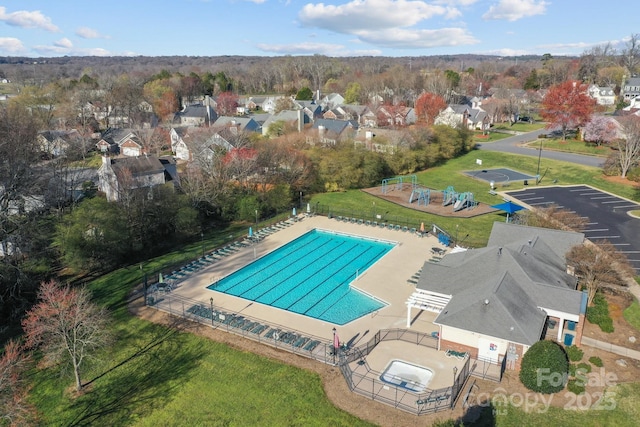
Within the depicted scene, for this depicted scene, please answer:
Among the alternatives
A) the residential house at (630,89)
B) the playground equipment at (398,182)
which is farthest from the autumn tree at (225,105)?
the residential house at (630,89)

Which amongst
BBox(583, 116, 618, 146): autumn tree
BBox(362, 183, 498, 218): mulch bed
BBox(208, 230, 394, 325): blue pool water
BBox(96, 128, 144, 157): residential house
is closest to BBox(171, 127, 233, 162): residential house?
BBox(96, 128, 144, 157): residential house

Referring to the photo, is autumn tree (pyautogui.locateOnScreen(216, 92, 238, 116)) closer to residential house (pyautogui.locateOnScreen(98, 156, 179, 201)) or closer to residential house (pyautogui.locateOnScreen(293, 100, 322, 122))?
residential house (pyautogui.locateOnScreen(293, 100, 322, 122))

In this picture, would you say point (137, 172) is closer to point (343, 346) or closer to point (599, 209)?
point (343, 346)

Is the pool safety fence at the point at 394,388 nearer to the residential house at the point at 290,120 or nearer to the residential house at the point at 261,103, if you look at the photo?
the residential house at the point at 290,120

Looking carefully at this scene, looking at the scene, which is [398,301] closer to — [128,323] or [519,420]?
[519,420]

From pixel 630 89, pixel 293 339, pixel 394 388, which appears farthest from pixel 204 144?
pixel 630 89

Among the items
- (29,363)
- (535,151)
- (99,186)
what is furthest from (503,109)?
(29,363)
